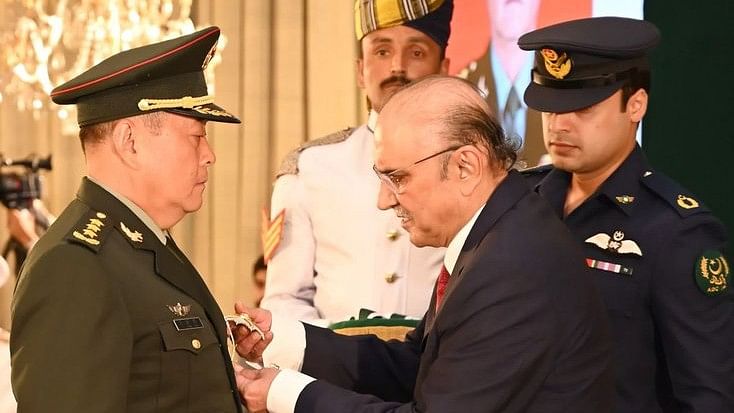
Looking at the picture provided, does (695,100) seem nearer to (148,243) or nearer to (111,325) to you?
(148,243)

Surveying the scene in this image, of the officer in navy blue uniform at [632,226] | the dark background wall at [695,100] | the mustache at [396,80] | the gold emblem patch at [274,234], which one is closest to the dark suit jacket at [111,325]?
the officer in navy blue uniform at [632,226]

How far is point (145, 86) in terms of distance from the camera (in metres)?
1.79

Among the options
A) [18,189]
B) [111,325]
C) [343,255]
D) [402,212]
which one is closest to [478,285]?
[402,212]

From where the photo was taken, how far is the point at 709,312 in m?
2.09

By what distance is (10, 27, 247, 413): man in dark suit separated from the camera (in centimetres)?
156

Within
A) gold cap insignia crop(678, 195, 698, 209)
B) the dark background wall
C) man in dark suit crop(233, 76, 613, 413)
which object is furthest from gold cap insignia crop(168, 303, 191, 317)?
the dark background wall

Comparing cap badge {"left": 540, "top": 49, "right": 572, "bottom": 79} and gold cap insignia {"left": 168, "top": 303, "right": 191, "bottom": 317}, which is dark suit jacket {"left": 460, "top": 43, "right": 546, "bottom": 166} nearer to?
cap badge {"left": 540, "top": 49, "right": 572, "bottom": 79}

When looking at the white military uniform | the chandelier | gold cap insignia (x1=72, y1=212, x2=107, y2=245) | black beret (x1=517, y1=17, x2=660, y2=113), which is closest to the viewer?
A: gold cap insignia (x1=72, y1=212, x2=107, y2=245)

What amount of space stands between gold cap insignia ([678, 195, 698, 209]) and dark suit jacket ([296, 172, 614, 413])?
0.40 m

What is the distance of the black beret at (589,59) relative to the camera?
2209 mm

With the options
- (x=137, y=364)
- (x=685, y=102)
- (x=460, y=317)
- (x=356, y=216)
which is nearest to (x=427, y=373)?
(x=460, y=317)

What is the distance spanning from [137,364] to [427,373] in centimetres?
47

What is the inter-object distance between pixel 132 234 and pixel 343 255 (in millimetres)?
1041

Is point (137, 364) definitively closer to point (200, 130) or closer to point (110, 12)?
point (200, 130)
